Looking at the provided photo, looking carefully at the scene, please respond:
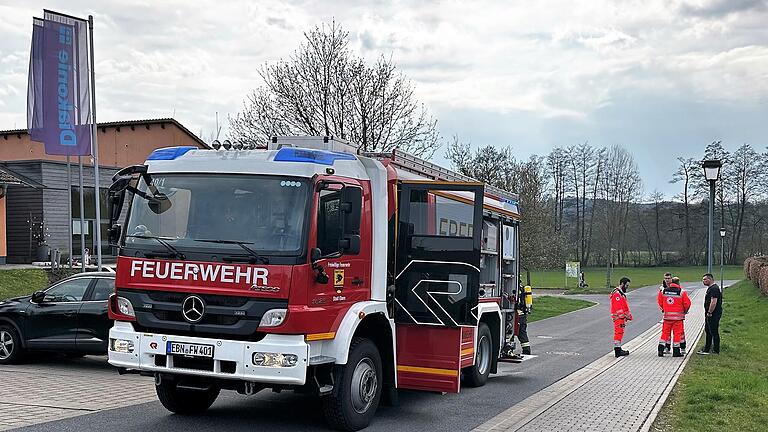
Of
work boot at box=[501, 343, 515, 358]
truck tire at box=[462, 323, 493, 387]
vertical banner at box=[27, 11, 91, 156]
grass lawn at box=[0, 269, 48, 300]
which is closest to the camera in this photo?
truck tire at box=[462, 323, 493, 387]

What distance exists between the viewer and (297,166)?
26.5 ft

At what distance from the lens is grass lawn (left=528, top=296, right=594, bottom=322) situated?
3005 cm

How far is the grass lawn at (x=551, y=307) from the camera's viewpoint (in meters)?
30.1

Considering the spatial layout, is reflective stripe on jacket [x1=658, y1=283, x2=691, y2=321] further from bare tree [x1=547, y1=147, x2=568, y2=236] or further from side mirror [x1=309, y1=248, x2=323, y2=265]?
bare tree [x1=547, y1=147, x2=568, y2=236]

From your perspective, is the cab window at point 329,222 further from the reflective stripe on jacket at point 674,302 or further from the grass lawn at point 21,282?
the grass lawn at point 21,282

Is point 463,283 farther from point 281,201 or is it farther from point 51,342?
point 51,342

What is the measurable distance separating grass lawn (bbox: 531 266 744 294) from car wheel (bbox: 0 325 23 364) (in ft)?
144

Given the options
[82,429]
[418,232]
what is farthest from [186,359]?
[418,232]

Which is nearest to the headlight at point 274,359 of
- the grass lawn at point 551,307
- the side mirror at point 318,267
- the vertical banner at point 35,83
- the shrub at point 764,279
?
the side mirror at point 318,267

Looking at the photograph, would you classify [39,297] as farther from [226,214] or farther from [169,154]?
[226,214]

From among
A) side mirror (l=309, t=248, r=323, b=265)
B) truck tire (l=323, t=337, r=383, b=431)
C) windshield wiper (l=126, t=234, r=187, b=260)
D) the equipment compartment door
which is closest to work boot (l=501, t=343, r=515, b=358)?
the equipment compartment door

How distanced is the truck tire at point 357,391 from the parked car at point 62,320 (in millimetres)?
4996

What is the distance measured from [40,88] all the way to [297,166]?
1390 centimetres

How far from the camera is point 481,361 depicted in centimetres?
1206
